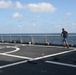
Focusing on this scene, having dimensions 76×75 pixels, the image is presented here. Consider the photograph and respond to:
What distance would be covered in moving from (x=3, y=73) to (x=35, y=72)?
1.54m

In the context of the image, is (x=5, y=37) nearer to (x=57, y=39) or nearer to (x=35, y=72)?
(x=57, y=39)

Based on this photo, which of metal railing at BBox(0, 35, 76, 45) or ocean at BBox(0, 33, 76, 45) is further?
metal railing at BBox(0, 35, 76, 45)

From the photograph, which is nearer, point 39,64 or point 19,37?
point 39,64

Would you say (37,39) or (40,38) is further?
(37,39)

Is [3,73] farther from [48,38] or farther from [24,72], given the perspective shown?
[48,38]

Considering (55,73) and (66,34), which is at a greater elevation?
(66,34)

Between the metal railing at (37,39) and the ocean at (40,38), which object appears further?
the metal railing at (37,39)

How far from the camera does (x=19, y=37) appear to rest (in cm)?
3297

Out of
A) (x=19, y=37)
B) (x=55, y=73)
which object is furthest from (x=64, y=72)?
(x=19, y=37)

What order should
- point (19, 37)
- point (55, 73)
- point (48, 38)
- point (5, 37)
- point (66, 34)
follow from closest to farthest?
point (55, 73)
point (66, 34)
point (48, 38)
point (19, 37)
point (5, 37)

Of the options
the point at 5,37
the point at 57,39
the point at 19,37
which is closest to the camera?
→ the point at 57,39

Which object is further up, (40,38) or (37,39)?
(40,38)

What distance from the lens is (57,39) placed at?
25625 mm

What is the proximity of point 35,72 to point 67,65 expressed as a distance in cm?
240
